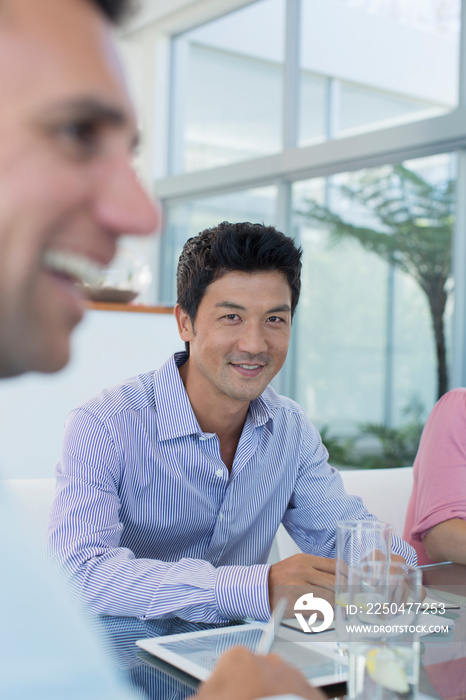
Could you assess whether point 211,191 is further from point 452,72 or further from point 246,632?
point 246,632

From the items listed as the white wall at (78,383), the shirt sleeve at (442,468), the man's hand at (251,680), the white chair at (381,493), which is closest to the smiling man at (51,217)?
the man's hand at (251,680)

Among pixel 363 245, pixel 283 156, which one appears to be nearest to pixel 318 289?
pixel 363 245

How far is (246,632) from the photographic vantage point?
3.77 feet

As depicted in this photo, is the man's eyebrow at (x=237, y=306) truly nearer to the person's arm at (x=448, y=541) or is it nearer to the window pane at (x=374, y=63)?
the person's arm at (x=448, y=541)

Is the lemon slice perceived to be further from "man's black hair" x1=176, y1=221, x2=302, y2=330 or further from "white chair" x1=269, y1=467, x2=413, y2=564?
"white chair" x1=269, y1=467, x2=413, y2=564

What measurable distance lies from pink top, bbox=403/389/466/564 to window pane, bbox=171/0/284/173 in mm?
3715

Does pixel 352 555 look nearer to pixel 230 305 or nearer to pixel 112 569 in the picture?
pixel 112 569

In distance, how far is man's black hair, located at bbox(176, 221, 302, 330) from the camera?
5.95 feet

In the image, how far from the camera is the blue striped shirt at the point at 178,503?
1296 millimetres

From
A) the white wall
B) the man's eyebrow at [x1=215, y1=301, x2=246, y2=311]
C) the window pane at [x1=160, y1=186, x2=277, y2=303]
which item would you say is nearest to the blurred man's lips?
the man's eyebrow at [x1=215, y1=301, x2=246, y2=311]

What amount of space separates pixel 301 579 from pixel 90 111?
3.41 feet

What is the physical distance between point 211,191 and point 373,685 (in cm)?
541

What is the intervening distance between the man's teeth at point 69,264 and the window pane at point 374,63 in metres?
4.14

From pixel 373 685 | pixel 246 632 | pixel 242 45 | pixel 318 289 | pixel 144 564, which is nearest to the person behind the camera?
pixel 373 685
